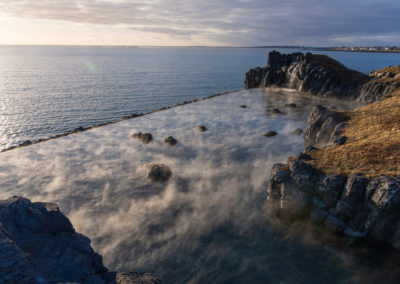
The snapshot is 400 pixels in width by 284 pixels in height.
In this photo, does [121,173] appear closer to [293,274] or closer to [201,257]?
[201,257]

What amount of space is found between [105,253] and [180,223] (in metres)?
6.14

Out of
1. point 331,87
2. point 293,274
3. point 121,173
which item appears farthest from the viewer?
point 331,87

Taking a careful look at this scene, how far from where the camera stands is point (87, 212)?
72.4ft

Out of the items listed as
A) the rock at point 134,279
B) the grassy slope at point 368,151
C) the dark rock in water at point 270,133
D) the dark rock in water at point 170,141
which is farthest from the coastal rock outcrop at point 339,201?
the dark rock in water at point 170,141

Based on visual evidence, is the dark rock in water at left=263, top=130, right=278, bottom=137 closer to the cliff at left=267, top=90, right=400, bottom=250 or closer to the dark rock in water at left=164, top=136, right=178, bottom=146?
the cliff at left=267, top=90, right=400, bottom=250

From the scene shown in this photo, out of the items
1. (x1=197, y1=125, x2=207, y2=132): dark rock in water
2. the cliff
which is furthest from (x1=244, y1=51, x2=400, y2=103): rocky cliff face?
(x1=197, y1=125, x2=207, y2=132): dark rock in water

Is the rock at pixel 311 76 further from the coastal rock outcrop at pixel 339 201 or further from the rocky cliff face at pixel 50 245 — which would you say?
the rocky cliff face at pixel 50 245

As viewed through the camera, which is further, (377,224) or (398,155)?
(398,155)

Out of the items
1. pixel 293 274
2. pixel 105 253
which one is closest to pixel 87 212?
pixel 105 253

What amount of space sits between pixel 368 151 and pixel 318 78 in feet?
199

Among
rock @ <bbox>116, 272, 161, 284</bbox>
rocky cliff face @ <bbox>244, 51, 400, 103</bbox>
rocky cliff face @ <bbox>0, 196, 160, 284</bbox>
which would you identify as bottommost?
rock @ <bbox>116, 272, 161, 284</bbox>

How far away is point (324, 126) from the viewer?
33.1 metres

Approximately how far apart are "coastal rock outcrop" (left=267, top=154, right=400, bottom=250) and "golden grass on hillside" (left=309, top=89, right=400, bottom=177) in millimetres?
1355

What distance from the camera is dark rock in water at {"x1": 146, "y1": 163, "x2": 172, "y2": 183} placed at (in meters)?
27.1
